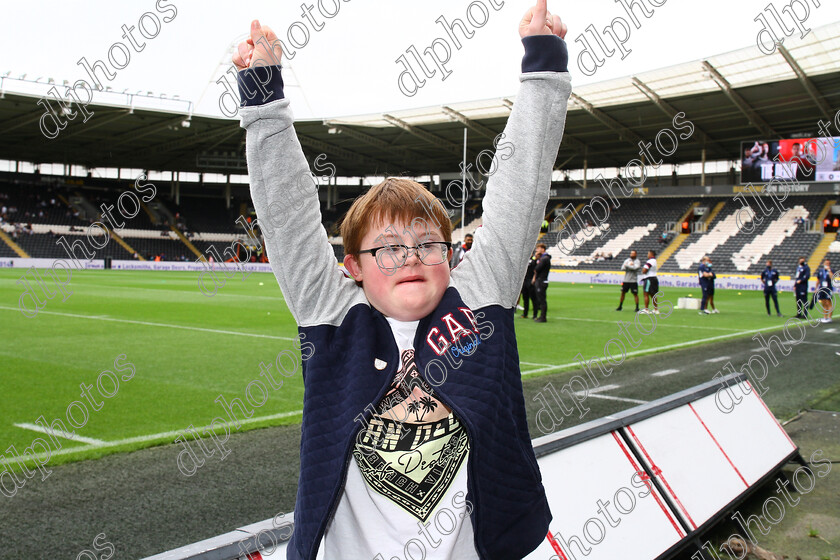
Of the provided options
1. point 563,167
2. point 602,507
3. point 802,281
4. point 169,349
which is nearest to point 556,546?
point 602,507

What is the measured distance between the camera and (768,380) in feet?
26.6

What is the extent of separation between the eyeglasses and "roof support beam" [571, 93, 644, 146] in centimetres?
3213

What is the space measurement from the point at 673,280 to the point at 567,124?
423 inches

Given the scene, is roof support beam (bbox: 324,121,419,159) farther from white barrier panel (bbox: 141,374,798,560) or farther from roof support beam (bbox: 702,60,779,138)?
white barrier panel (bbox: 141,374,798,560)

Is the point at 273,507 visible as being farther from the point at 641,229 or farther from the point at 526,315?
the point at 641,229

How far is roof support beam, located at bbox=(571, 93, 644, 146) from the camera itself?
32919mm

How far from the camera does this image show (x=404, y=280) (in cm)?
141

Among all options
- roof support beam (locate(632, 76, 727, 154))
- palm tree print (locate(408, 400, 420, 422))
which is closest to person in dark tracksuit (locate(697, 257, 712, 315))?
roof support beam (locate(632, 76, 727, 154))

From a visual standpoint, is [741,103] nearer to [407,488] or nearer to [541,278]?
[541,278]

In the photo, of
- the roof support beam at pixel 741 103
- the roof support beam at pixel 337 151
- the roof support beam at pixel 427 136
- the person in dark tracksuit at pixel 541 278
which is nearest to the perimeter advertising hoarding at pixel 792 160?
the roof support beam at pixel 741 103

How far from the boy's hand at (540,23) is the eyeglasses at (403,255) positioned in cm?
49

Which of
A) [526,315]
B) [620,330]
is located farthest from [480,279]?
[526,315]

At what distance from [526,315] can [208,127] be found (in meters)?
30.4

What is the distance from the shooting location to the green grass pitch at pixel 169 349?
5644 millimetres
